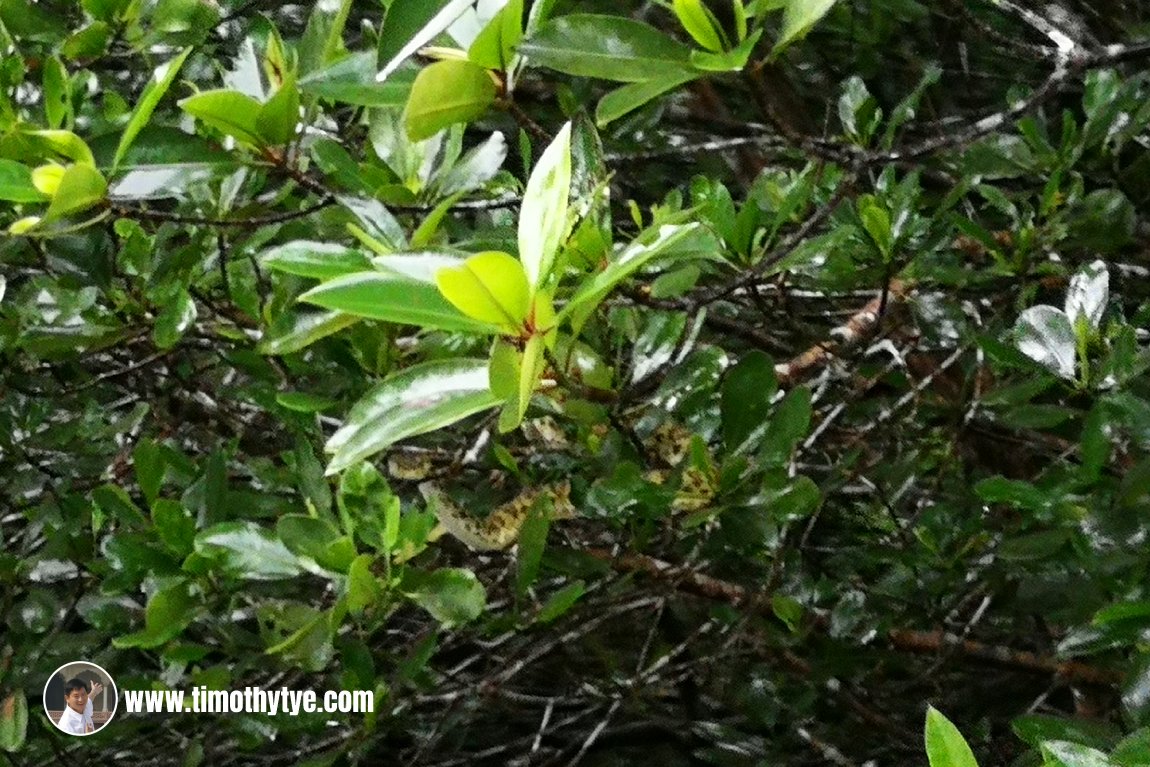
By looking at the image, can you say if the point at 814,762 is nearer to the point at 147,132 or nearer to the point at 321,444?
the point at 321,444

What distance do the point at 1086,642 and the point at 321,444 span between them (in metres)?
0.67

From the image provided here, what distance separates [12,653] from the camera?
130 cm

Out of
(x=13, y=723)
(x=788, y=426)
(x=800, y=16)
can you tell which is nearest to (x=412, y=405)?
(x=800, y=16)

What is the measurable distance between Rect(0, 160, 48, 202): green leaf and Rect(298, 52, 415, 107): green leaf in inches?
6.6

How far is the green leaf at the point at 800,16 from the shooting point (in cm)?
51

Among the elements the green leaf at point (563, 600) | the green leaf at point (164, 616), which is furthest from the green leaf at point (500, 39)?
the green leaf at point (164, 616)

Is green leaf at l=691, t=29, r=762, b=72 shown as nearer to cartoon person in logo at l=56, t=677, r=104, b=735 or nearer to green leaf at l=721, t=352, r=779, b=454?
green leaf at l=721, t=352, r=779, b=454

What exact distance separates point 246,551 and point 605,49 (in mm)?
488

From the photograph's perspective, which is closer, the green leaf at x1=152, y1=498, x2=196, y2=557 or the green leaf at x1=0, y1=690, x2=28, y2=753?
the green leaf at x1=152, y1=498, x2=196, y2=557

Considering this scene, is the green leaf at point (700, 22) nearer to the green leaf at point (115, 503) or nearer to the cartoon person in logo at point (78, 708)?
the green leaf at point (115, 503)

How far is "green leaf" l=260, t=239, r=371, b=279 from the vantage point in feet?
1.90

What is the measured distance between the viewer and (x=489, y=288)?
0.42 meters

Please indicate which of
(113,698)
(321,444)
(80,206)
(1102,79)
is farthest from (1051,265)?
(113,698)

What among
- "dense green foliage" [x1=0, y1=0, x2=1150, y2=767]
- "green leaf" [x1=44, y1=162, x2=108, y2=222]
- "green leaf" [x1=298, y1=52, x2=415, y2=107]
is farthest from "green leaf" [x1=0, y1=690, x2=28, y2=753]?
"green leaf" [x1=298, y1=52, x2=415, y2=107]
